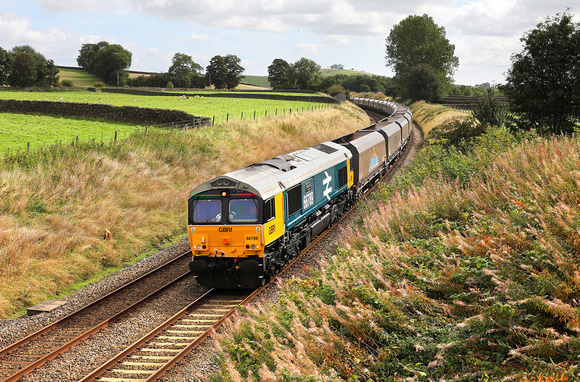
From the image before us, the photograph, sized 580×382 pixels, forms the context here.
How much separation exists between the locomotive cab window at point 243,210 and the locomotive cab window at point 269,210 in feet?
0.87

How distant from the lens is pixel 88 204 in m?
18.5

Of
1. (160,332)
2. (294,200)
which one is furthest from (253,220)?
(160,332)

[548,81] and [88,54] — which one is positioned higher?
[88,54]

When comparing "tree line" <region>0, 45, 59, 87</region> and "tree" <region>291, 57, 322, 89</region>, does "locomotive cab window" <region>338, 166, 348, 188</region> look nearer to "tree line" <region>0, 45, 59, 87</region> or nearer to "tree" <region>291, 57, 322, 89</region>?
"tree line" <region>0, 45, 59, 87</region>

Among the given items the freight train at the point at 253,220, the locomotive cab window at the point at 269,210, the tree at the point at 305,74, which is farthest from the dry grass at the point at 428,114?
the locomotive cab window at the point at 269,210

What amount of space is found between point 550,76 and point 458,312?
16.9 metres

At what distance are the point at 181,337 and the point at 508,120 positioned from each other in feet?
68.5

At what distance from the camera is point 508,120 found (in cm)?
2455

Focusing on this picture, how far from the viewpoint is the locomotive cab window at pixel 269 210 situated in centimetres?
1285

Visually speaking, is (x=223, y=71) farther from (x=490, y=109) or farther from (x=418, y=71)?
(x=490, y=109)

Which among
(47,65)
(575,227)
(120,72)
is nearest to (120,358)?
(575,227)

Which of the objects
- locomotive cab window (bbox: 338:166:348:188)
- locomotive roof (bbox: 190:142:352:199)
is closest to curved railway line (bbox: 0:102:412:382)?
locomotive roof (bbox: 190:142:352:199)

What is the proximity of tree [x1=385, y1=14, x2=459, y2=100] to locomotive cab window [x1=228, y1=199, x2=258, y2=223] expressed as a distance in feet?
262

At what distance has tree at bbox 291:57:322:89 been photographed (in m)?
108
